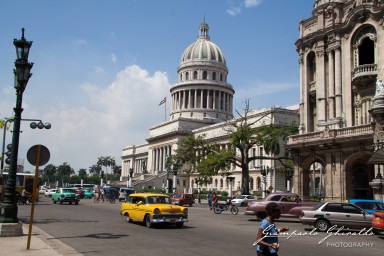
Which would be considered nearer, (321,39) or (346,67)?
(346,67)

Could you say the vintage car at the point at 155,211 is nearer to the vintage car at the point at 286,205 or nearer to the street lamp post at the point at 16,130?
the street lamp post at the point at 16,130

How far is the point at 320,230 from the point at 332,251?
673 cm

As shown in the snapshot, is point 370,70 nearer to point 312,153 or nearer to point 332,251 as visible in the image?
point 312,153

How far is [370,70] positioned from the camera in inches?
1416

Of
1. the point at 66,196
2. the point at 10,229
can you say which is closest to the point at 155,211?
the point at 10,229

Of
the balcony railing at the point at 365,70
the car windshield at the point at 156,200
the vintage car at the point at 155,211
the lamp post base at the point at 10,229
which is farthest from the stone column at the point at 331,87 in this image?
the lamp post base at the point at 10,229

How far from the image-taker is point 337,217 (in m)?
19.1

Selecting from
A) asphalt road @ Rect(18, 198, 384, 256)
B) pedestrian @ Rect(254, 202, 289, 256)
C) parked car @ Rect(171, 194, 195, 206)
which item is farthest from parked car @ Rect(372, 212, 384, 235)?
parked car @ Rect(171, 194, 195, 206)

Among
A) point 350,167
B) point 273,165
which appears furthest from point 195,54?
point 350,167

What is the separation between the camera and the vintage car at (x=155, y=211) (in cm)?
1889

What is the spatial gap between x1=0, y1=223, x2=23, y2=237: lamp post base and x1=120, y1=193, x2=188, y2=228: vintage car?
235 inches

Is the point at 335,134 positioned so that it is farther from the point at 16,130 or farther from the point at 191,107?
the point at 191,107

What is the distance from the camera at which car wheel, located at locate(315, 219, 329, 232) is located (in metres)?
19.2

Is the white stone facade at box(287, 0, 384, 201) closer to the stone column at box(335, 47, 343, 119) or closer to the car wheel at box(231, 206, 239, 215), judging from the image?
the stone column at box(335, 47, 343, 119)
